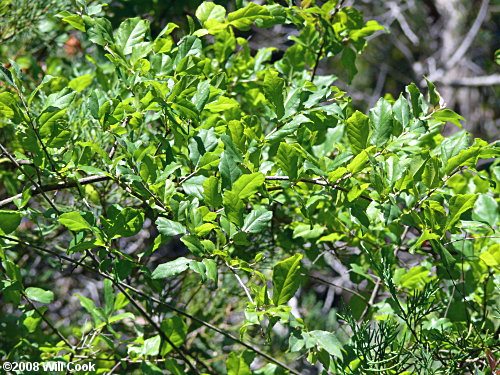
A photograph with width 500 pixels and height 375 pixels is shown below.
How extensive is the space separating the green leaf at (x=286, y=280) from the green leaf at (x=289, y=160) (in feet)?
0.44

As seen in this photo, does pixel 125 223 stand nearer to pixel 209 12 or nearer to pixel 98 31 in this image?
pixel 98 31

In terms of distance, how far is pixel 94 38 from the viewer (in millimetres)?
819

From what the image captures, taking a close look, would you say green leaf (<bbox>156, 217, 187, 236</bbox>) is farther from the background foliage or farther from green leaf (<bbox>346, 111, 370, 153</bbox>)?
green leaf (<bbox>346, 111, 370, 153</bbox>)

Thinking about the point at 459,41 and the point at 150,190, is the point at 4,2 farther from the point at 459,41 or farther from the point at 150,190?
the point at 459,41

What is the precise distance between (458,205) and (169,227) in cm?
42

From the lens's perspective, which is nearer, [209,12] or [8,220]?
[8,220]

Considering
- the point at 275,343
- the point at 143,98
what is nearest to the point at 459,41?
the point at 275,343

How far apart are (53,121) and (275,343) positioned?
120 centimetres

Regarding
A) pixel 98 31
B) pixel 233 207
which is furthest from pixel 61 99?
pixel 233 207

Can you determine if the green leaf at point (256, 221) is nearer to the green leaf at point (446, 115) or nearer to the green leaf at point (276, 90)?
the green leaf at point (276, 90)

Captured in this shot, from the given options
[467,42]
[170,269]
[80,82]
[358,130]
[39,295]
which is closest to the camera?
[170,269]

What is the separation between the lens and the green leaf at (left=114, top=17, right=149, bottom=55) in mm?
889

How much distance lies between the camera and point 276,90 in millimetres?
830

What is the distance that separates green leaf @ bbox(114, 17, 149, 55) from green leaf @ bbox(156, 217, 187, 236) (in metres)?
0.33
